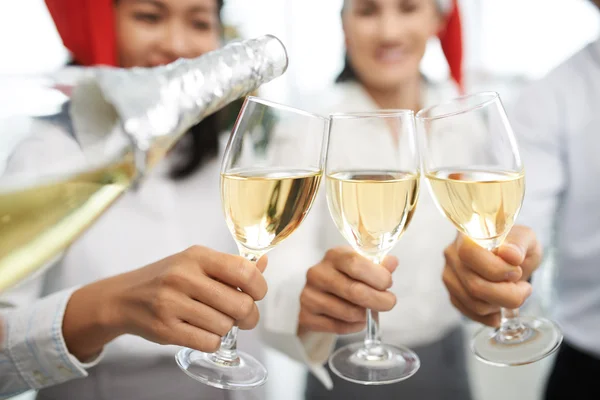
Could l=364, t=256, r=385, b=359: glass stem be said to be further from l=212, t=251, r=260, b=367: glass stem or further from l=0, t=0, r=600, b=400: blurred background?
l=0, t=0, r=600, b=400: blurred background

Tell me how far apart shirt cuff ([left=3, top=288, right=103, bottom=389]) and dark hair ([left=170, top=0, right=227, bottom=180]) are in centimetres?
51

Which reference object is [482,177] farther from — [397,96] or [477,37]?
[477,37]

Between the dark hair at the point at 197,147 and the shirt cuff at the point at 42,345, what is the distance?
1.68 ft

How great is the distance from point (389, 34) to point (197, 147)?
1.68 feet

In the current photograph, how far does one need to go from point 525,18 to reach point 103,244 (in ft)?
9.36

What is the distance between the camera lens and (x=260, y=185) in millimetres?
432

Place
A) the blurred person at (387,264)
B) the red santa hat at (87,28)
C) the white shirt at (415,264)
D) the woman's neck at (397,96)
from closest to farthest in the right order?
the blurred person at (387,264), the red santa hat at (87,28), the white shirt at (415,264), the woman's neck at (397,96)

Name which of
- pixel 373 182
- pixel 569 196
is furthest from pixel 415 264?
pixel 373 182

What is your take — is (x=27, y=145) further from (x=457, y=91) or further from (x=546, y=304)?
(x=457, y=91)

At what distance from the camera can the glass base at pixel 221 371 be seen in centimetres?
43

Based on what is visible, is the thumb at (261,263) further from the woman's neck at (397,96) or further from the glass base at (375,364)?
the woman's neck at (397,96)

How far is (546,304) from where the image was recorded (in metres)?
1.24

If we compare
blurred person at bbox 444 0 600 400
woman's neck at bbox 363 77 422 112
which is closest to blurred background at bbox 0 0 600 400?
woman's neck at bbox 363 77 422 112

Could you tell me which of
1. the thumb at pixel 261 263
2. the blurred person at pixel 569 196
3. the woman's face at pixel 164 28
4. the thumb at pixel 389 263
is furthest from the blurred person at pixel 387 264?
the woman's face at pixel 164 28
